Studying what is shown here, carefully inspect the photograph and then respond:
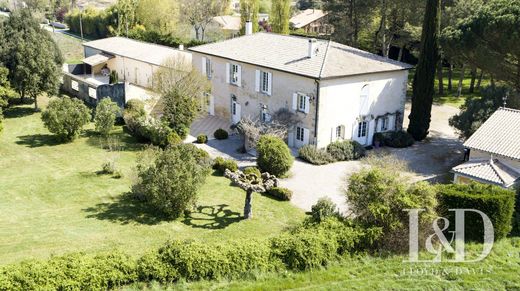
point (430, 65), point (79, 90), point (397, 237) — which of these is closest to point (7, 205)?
point (397, 237)

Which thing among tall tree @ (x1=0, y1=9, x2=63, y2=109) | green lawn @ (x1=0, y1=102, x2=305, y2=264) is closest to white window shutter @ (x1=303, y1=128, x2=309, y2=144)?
green lawn @ (x1=0, y1=102, x2=305, y2=264)

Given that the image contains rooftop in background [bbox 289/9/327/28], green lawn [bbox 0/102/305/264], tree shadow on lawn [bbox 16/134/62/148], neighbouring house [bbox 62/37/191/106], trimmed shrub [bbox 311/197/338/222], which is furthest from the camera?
rooftop in background [bbox 289/9/327/28]

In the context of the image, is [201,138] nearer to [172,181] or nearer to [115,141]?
[115,141]

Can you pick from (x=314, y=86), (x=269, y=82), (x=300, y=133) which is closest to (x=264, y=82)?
(x=269, y=82)

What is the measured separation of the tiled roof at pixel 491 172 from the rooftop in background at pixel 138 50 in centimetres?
2968

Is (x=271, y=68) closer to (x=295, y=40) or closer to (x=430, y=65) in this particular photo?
(x=295, y=40)

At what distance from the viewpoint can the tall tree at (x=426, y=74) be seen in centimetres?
3525

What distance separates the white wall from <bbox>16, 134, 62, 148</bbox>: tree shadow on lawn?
1851cm

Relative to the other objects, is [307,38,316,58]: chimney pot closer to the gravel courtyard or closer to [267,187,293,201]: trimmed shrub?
the gravel courtyard

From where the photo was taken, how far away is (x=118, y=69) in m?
53.3

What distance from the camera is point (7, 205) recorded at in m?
23.1

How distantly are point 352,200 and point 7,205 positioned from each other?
16069 mm

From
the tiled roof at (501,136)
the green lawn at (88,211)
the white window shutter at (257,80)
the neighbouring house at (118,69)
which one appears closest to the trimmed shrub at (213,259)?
the green lawn at (88,211)

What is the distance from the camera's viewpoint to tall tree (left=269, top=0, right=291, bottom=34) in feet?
215
